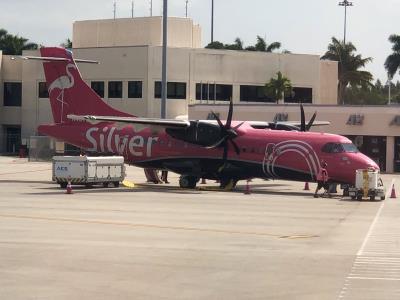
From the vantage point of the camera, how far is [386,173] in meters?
57.8

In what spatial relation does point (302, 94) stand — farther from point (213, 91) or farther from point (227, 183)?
point (227, 183)

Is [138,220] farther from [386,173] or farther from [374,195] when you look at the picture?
[386,173]

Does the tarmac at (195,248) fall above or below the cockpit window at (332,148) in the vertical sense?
below

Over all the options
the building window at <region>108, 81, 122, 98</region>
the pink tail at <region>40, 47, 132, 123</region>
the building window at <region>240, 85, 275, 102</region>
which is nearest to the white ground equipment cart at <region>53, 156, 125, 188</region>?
the pink tail at <region>40, 47, 132, 123</region>

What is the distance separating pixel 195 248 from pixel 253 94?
57567 millimetres

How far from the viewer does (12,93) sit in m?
80.1

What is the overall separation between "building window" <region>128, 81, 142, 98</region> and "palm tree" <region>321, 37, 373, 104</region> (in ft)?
125

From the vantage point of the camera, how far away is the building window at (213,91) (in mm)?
72438

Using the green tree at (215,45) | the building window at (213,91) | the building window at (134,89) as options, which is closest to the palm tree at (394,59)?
the green tree at (215,45)

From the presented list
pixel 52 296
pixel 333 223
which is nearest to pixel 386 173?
pixel 333 223

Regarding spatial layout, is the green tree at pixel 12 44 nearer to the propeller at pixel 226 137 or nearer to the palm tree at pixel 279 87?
the palm tree at pixel 279 87

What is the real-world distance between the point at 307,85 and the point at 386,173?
19.9 metres

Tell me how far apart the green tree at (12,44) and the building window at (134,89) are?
137ft

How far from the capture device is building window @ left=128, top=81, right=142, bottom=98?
71.4 metres
